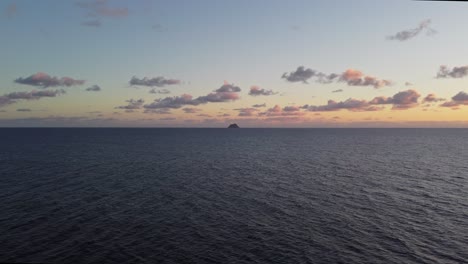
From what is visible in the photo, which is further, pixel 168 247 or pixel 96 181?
pixel 96 181

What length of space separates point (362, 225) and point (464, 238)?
43.0 ft

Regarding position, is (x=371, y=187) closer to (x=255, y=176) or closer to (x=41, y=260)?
(x=255, y=176)

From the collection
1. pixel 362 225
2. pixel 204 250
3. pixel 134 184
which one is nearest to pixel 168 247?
pixel 204 250

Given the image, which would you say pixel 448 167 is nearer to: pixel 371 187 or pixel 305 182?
pixel 371 187

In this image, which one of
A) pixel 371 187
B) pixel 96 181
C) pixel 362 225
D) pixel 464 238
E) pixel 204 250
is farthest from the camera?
pixel 96 181

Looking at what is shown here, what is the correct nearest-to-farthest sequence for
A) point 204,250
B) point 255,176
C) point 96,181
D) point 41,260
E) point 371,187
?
point 41,260, point 204,250, point 371,187, point 96,181, point 255,176

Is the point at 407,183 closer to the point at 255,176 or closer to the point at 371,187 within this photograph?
the point at 371,187

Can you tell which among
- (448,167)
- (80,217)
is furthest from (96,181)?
(448,167)

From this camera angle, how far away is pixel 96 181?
7625 centimetres

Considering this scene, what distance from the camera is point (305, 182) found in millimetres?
77250

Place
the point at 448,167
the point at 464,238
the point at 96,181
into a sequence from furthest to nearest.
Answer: the point at 448,167 < the point at 96,181 < the point at 464,238

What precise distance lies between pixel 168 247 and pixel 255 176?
1960 inches

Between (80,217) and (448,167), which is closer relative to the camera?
(80,217)

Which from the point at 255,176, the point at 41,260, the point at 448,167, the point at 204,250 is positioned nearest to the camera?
the point at 41,260
